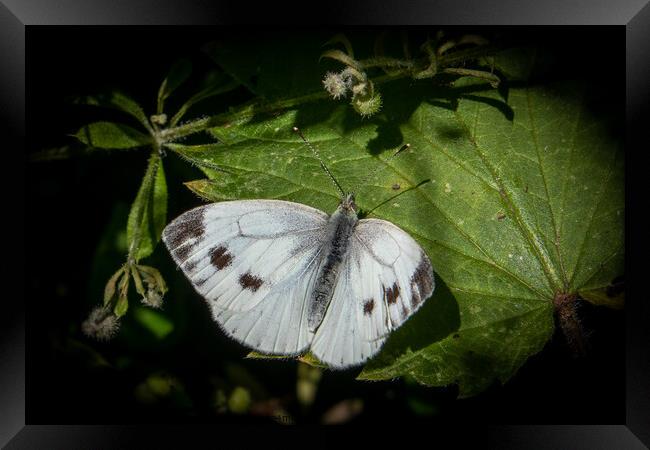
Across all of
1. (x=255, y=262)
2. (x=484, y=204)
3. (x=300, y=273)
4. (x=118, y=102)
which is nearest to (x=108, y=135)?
(x=118, y=102)

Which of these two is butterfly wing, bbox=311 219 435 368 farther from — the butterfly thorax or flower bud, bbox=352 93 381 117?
flower bud, bbox=352 93 381 117

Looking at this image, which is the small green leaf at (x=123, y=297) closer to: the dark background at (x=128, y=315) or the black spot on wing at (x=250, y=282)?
the dark background at (x=128, y=315)

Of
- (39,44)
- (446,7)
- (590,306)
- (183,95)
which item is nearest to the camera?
(446,7)

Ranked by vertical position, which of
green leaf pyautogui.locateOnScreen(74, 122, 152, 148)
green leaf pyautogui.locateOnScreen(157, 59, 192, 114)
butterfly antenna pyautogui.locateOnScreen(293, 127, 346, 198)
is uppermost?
green leaf pyautogui.locateOnScreen(157, 59, 192, 114)

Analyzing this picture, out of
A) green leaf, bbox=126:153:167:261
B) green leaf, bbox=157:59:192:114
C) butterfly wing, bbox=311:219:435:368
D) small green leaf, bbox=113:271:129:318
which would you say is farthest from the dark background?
butterfly wing, bbox=311:219:435:368

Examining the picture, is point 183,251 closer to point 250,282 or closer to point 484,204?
point 250,282

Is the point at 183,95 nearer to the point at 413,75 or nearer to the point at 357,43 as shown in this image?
the point at 357,43

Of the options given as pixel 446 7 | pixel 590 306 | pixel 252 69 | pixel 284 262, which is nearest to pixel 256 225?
pixel 284 262
